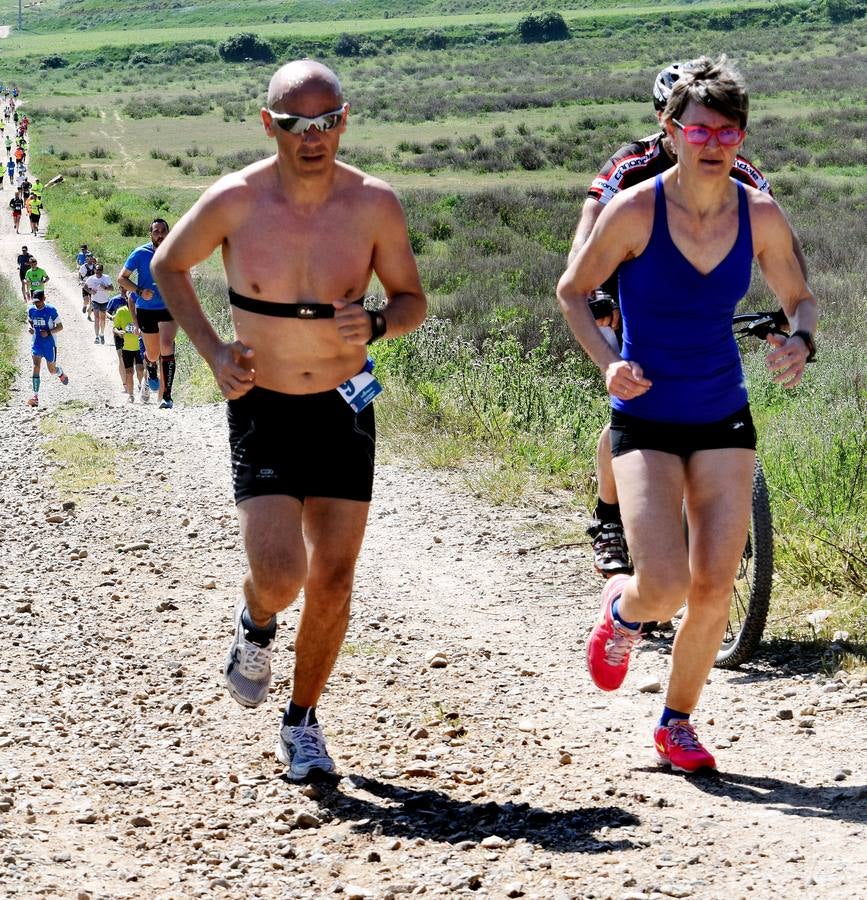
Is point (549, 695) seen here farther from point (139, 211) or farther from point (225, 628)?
point (139, 211)

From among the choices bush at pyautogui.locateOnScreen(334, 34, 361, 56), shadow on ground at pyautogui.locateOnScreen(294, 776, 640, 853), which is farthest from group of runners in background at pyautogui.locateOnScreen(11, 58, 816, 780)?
bush at pyautogui.locateOnScreen(334, 34, 361, 56)

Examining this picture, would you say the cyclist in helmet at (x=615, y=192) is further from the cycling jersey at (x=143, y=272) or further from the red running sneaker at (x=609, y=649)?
the cycling jersey at (x=143, y=272)

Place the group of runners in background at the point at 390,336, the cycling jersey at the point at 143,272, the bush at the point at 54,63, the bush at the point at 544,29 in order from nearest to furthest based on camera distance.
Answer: the group of runners in background at the point at 390,336 → the cycling jersey at the point at 143,272 → the bush at the point at 54,63 → the bush at the point at 544,29

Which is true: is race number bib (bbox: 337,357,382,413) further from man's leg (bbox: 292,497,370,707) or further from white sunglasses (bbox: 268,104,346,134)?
white sunglasses (bbox: 268,104,346,134)

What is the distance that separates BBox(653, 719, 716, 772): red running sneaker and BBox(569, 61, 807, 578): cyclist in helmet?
90cm

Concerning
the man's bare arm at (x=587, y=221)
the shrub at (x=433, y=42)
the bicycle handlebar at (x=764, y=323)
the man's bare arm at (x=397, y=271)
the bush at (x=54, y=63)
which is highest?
the shrub at (x=433, y=42)

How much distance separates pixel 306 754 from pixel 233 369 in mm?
1267

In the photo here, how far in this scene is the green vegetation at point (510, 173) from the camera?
8656mm

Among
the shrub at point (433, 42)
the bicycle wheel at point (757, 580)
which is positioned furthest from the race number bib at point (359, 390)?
the shrub at point (433, 42)

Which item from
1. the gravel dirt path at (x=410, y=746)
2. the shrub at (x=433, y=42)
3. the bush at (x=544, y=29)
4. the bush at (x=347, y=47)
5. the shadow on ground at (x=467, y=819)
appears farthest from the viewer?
the shrub at (x=433, y=42)

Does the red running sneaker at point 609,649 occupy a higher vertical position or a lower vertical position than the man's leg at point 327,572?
lower

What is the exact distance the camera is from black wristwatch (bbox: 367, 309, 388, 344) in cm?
434

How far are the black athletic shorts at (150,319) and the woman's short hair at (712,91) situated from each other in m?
10.8

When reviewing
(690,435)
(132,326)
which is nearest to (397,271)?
(690,435)
